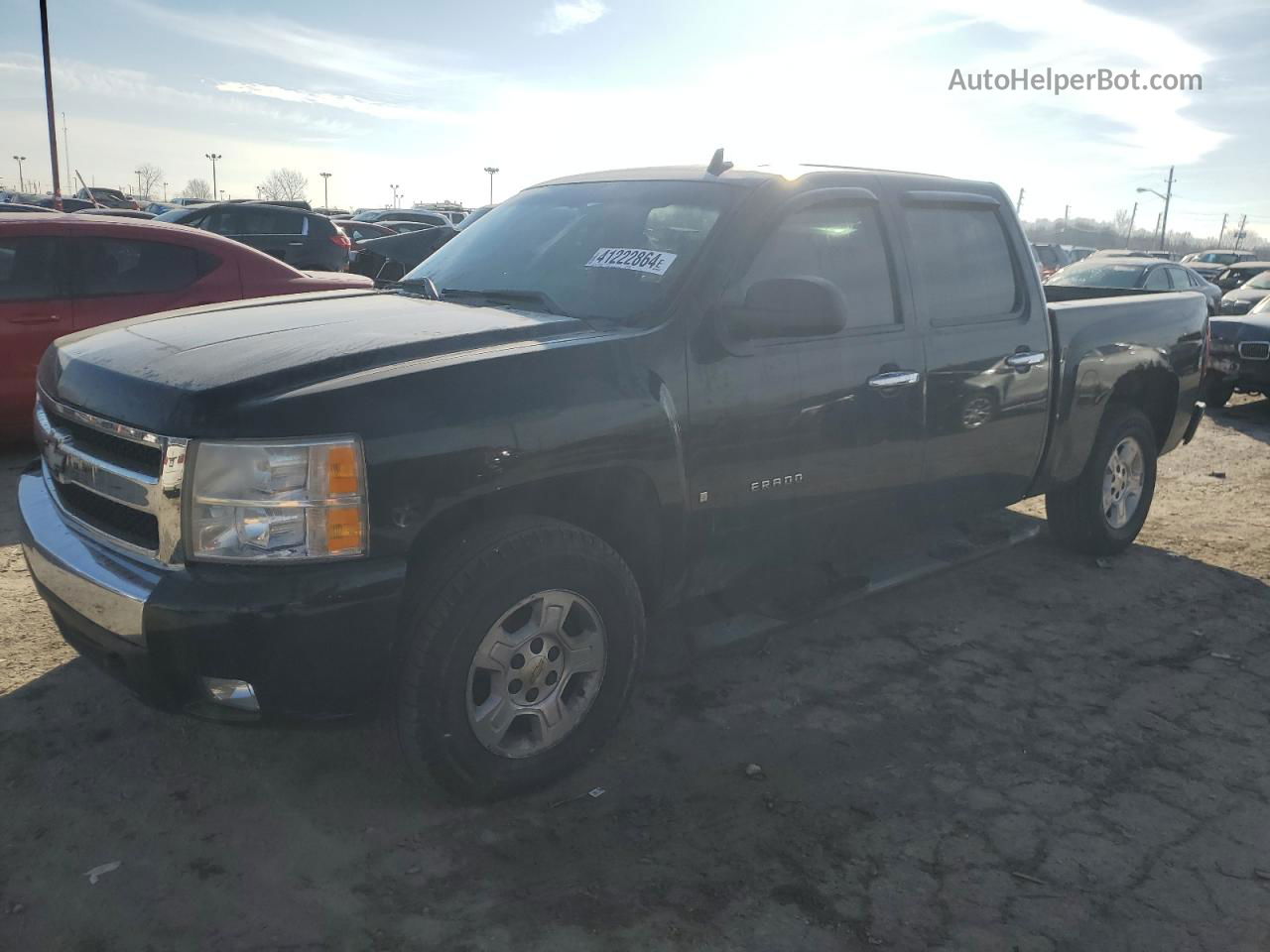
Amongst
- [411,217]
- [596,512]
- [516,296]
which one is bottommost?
[596,512]

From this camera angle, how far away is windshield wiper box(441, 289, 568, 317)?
3531 mm

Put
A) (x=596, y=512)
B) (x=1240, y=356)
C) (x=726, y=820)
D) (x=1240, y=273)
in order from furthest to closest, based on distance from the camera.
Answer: (x=1240, y=273), (x=1240, y=356), (x=596, y=512), (x=726, y=820)

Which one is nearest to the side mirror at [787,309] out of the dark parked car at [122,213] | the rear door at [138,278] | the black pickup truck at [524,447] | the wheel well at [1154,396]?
the black pickup truck at [524,447]

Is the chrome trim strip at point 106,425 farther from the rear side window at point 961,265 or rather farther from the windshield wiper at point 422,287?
the rear side window at point 961,265

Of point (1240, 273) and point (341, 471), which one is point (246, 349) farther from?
point (1240, 273)

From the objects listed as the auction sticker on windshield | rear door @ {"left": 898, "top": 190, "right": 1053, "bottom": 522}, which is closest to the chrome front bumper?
the auction sticker on windshield

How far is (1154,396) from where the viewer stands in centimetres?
585

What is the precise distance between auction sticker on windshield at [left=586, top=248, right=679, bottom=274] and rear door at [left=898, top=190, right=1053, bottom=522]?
1206 millimetres

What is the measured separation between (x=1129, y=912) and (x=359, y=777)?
2251mm

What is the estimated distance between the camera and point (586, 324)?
334cm

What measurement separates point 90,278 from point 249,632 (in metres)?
5.32

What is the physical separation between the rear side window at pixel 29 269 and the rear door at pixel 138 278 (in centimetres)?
13

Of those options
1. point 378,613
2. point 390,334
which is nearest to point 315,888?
point 378,613

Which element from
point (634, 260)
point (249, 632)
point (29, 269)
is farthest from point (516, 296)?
point (29, 269)
